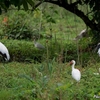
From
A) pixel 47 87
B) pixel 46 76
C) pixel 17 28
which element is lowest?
pixel 47 87

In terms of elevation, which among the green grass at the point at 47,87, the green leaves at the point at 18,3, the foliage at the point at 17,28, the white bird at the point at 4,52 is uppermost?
the foliage at the point at 17,28

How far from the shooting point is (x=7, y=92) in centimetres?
564

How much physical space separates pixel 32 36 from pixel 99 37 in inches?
127

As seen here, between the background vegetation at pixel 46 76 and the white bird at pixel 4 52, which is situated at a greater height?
the white bird at pixel 4 52

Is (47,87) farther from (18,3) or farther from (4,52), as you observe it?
(4,52)

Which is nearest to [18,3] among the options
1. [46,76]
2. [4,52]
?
[46,76]

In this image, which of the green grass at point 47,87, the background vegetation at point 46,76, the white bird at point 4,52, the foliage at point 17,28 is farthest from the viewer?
the foliage at point 17,28

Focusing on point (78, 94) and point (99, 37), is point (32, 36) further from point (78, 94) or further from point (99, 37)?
point (78, 94)

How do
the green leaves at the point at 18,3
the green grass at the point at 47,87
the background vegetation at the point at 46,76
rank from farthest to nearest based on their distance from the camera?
the green leaves at the point at 18,3 → the background vegetation at the point at 46,76 → the green grass at the point at 47,87

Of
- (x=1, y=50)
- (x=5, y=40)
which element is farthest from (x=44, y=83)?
(x=5, y=40)

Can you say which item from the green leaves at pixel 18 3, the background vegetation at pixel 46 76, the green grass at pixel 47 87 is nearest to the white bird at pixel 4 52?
the background vegetation at pixel 46 76

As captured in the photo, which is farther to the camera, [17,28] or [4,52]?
[17,28]

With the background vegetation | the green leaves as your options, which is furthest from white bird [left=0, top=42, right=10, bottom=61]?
the green leaves

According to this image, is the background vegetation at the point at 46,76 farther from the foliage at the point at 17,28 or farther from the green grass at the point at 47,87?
the foliage at the point at 17,28
